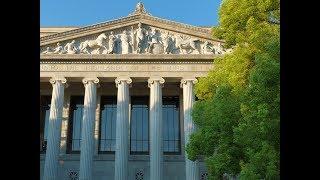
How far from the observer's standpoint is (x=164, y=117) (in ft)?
124

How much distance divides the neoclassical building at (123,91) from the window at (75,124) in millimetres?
82

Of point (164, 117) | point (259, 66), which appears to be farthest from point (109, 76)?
point (259, 66)

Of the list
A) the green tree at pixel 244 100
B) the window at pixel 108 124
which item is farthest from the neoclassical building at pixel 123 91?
the green tree at pixel 244 100

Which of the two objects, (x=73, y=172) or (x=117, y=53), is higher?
(x=117, y=53)

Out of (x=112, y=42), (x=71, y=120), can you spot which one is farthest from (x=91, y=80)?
(x=71, y=120)

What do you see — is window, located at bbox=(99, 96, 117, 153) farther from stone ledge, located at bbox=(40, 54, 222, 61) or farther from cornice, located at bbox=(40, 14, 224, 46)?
cornice, located at bbox=(40, 14, 224, 46)

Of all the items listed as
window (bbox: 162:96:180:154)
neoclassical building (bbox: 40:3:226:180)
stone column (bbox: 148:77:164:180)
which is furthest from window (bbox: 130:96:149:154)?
stone column (bbox: 148:77:164:180)

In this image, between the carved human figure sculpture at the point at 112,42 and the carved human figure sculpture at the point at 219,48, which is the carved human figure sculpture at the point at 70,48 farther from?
the carved human figure sculpture at the point at 219,48

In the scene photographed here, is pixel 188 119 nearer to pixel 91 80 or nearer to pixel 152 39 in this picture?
pixel 152 39

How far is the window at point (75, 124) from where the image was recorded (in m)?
37.3

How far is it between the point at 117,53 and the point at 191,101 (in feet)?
23.0

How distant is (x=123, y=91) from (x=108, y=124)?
13.3ft

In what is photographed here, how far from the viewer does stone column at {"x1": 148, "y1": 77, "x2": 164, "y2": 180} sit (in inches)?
1300
